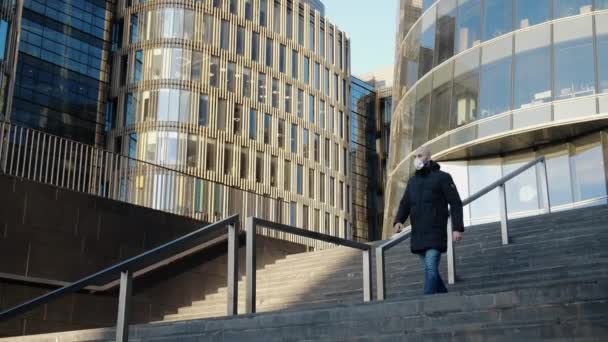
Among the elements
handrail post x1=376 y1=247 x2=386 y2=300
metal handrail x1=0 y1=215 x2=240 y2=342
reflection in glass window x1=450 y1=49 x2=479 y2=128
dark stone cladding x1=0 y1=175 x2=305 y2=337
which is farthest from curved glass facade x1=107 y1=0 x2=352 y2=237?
metal handrail x1=0 y1=215 x2=240 y2=342

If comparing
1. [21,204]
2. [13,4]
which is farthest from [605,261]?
[13,4]

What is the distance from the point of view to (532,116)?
67.3 feet

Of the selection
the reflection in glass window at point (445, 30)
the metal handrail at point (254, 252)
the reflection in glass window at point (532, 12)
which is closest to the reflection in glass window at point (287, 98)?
the reflection in glass window at point (445, 30)

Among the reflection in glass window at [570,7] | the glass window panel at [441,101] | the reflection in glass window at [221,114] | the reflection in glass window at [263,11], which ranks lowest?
the glass window panel at [441,101]

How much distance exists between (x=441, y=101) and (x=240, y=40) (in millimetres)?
34996

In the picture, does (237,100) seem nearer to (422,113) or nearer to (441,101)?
(422,113)

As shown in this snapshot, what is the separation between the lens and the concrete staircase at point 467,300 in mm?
5062

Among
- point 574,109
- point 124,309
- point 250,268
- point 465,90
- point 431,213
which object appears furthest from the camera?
point 465,90

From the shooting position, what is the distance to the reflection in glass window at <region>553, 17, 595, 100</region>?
19.9 m

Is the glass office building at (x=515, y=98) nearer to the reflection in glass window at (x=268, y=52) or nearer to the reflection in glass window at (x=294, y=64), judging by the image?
the reflection in glass window at (x=268, y=52)

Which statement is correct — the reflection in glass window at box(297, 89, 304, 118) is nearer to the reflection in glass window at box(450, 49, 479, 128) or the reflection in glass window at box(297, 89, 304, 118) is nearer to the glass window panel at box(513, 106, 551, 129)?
the reflection in glass window at box(450, 49, 479, 128)

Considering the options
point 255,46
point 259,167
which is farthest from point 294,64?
point 259,167

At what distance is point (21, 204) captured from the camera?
1207cm

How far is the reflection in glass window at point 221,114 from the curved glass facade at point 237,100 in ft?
0.23
